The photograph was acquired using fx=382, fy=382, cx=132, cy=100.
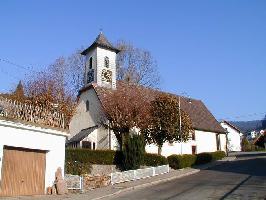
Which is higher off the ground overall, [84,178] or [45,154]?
[45,154]

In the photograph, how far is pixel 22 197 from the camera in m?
19.1

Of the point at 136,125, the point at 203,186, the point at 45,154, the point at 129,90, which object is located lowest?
the point at 203,186

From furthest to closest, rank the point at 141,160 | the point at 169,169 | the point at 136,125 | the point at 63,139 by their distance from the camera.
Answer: the point at 136,125
the point at 169,169
the point at 141,160
the point at 63,139

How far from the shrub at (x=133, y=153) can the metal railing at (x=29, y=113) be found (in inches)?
409

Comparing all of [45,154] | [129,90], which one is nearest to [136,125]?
[129,90]

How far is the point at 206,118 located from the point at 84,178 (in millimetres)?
37497

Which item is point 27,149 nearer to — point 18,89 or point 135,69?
point 18,89

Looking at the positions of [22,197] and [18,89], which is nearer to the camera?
A: [22,197]

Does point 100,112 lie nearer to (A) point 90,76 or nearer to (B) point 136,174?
(A) point 90,76

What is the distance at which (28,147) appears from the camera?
66.2 ft

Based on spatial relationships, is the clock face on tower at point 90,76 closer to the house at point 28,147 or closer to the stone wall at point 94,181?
the stone wall at point 94,181

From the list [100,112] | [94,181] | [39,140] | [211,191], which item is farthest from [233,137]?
[39,140]

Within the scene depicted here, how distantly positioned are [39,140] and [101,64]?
92.4 feet

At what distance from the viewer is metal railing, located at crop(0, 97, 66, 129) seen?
19.6 metres
